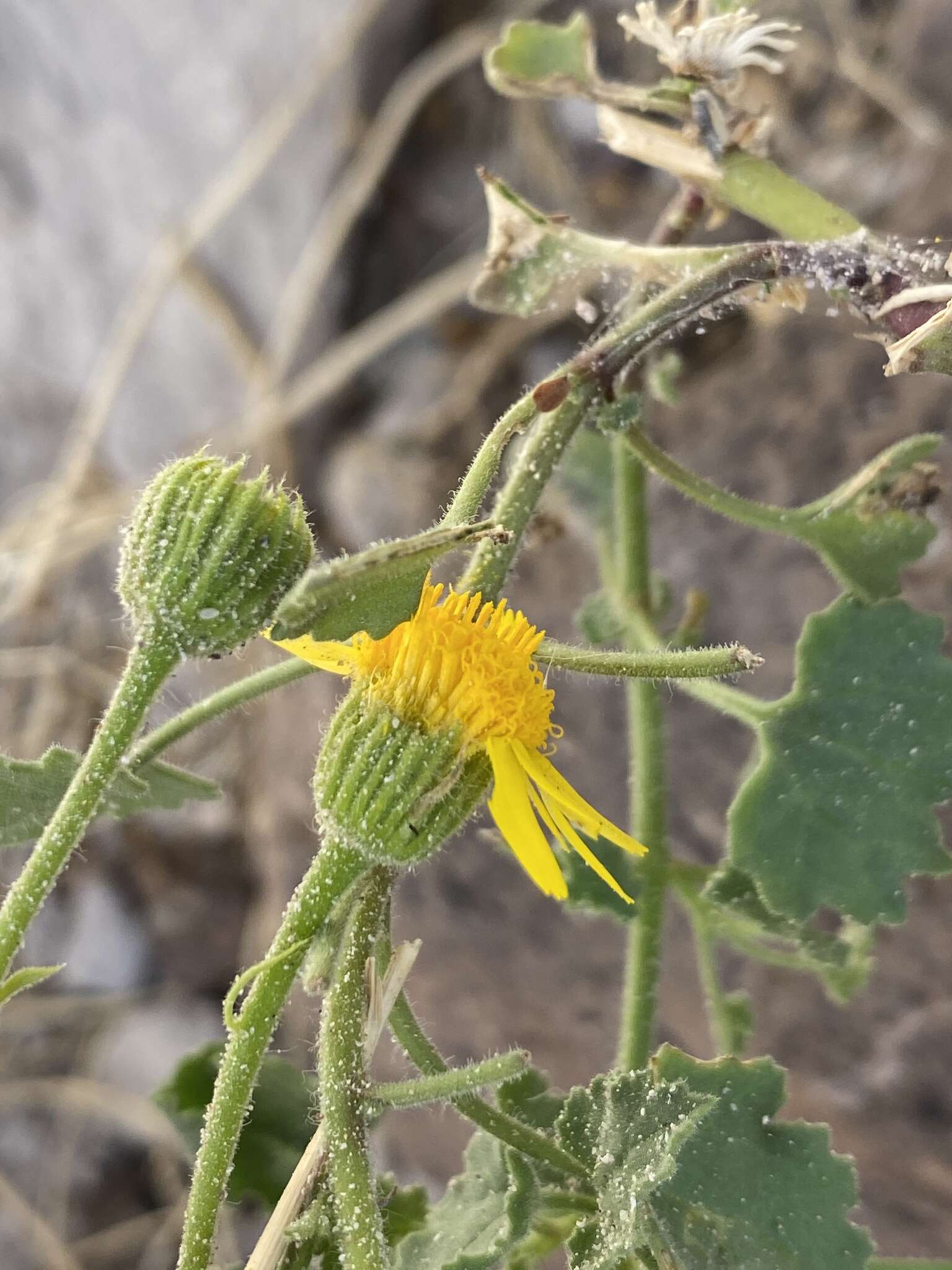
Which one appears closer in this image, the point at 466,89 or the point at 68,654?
the point at 466,89

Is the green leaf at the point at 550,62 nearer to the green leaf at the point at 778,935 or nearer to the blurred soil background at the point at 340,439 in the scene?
the blurred soil background at the point at 340,439

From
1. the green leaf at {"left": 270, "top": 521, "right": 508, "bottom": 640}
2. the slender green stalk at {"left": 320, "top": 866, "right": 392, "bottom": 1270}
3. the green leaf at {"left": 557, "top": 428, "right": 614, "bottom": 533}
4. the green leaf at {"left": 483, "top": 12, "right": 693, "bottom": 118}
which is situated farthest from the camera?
the green leaf at {"left": 557, "top": 428, "right": 614, "bottom": 533}

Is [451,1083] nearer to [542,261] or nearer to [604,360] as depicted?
[604,360]

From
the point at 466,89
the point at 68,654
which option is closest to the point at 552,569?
the point at 466,89

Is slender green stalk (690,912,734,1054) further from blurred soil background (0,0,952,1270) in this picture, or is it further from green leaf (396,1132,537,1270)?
blurred soil background (0,0,952,1270)

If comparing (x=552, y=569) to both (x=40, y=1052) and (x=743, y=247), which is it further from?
(x=40, y=1052)

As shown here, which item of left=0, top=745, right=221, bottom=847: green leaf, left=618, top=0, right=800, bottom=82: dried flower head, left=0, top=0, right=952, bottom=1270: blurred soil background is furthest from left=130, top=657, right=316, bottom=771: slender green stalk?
left=0, top=0, right=952, bottom=1270: blurred soil background
